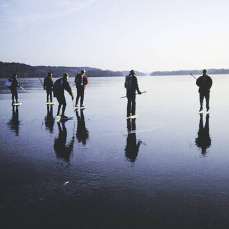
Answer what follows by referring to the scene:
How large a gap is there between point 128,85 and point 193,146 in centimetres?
684

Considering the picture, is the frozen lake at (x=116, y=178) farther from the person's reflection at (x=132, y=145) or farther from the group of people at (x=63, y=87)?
the group of people at (x=63, y=87)

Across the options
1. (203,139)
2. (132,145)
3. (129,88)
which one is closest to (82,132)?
(132,145)

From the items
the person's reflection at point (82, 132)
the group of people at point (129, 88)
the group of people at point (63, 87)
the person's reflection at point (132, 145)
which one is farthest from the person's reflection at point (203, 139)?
the group of people at point (63, 87)

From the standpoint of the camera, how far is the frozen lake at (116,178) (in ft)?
15.7

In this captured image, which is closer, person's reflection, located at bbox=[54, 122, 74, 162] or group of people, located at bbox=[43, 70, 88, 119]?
person's reflection, located at bbox=[54, 122, 74, 162]

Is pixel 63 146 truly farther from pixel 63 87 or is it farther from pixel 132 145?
pixel 63 87

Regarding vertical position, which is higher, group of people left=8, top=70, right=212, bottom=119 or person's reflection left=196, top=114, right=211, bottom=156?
group of people left=8, top=70, right=212, bottom=119

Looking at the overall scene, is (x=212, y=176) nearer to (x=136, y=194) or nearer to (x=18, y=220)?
(x=136, y=194)

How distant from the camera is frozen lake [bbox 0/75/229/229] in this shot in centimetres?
479

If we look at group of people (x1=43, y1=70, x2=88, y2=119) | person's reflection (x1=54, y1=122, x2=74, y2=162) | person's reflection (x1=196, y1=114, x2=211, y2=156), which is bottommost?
person's reflection (x1=54, y1=122, x2=74, y2=162)

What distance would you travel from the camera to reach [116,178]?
6488 millimetres

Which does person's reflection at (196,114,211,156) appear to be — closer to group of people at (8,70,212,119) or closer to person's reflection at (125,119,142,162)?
person's reflection at (125,119,142,162)

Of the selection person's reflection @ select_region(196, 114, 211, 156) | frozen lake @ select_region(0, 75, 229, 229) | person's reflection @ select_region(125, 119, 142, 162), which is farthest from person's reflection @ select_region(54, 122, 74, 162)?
person's reflection @ select_region(196, 114, 211, 156)

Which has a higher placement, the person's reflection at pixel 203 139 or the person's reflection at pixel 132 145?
the person's reflection at pixel 203 139
